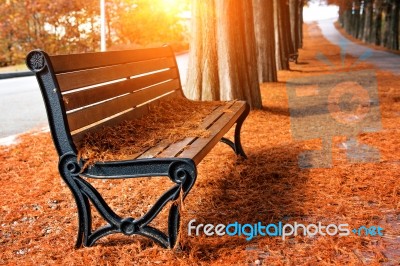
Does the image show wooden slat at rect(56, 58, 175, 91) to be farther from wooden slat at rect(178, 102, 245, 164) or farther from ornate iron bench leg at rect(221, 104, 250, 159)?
ornate iron bench leg at rect(221, 104, 250, 159)

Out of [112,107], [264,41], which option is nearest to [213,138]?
[112,107]

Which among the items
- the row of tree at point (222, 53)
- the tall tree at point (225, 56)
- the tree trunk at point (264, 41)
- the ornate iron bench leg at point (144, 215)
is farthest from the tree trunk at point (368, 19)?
the ornate iron bench leg at point (144, 215)

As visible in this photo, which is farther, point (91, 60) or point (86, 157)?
point (91, 60)

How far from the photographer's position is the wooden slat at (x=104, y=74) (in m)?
3.49

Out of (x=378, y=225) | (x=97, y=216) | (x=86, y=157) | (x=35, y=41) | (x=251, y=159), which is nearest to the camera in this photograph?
(x=86, y=157)

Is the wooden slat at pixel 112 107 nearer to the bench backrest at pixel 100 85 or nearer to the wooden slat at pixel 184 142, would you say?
the bench backrest at pixel 100 85

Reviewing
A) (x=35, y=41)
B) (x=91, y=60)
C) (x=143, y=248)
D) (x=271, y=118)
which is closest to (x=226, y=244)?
(x=143, y=248)

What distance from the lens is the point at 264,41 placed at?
14.6 metres

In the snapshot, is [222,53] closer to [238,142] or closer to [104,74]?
[238,142]

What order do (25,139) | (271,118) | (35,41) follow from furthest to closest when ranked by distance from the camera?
(35,41) < (271,118) < (25,139)

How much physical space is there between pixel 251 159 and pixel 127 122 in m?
1.94

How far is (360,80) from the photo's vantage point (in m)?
14.2

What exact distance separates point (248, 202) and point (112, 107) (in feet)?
4.54

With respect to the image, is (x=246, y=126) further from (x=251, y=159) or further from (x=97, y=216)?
(x=97, y=216)
